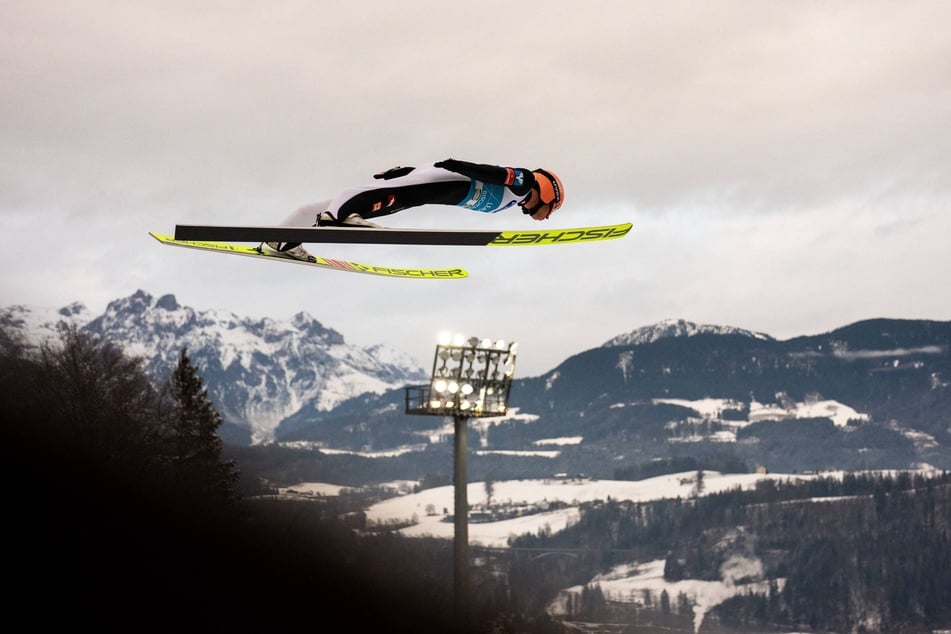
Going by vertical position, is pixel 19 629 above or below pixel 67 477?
below

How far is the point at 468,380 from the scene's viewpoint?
41.4 metres

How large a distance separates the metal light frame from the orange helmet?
27.3 meters

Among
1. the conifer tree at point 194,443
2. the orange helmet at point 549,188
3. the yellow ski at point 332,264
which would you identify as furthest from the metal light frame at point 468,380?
the orange helmet at point 549,188

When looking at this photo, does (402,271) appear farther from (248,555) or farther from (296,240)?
(248,555)

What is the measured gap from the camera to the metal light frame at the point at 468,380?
41.0 meters

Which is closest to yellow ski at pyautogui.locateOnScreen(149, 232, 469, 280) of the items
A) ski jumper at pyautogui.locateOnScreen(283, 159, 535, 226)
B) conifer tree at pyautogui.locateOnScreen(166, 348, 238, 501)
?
ski jumper at pyautogui.locateOnScreen(283, 159, 535, 226)

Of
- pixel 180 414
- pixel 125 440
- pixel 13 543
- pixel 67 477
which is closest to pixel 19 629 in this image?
pixel 13 543

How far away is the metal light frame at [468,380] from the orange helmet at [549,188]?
27.3 meters

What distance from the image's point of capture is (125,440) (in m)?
47.9

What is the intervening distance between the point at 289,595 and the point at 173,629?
56.0 feet

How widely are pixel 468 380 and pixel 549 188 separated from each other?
1100 inches

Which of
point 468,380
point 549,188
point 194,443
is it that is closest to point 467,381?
point 468,380

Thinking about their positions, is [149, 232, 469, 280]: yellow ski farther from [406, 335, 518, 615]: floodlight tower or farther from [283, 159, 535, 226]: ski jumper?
[406, 335, 518, 615]: floodlight tower

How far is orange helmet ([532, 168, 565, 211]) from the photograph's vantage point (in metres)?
13.6
